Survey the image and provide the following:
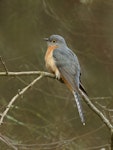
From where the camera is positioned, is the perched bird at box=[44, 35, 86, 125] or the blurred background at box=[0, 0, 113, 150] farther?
the blurred background at box=[0, 0, 113, 150]

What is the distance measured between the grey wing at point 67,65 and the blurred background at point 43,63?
2.38 metres

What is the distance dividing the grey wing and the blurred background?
7.80ft

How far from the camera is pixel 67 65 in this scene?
4781mm

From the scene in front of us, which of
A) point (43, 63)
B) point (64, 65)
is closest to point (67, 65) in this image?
point (64, 65)

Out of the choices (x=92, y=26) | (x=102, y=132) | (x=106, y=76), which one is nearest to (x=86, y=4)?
(x=92, y=26)

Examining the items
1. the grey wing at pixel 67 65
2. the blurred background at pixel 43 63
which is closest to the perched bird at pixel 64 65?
the grey wing at pixel 67 65

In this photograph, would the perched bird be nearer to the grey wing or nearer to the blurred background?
the grey wing

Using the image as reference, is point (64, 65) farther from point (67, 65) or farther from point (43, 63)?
point (43, 63)

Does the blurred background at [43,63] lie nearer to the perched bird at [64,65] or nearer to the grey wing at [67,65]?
the perched bird at [64,65]

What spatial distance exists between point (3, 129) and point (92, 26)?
1.94 m

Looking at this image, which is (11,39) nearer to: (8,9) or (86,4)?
(8,9)

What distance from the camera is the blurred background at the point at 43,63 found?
24.4 feet

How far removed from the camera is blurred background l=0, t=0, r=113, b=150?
7444 mm

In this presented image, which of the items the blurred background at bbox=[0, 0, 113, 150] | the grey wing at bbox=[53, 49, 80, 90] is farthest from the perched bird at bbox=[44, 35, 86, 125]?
the blurred background at bbox=[0, 0, 113, 150]
